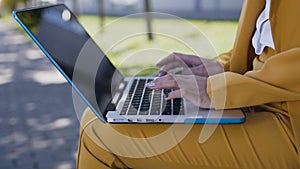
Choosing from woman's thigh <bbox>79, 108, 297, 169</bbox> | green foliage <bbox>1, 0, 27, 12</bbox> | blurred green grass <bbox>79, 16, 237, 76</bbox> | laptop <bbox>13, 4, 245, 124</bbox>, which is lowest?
green foliage <bbox>1, 0, 27, 12</bbox>

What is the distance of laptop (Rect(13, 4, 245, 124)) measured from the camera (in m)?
1.27

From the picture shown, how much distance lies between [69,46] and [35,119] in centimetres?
225

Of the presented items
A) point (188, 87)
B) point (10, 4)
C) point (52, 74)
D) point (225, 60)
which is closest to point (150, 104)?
point (188, 87)

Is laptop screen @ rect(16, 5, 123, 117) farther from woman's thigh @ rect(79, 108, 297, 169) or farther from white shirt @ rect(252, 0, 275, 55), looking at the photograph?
white shirt @ rect(252, 0, 275, 55)

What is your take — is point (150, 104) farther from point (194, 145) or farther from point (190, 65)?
point (190, 65)

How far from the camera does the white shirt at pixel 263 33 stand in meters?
1.38

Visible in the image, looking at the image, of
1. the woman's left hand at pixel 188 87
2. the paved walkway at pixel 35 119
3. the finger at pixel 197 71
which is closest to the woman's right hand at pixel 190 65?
the finger at pixel 197 71

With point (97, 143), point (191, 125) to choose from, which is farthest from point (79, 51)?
point (191, 125)

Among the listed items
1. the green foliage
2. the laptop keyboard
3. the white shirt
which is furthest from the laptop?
the green foliage

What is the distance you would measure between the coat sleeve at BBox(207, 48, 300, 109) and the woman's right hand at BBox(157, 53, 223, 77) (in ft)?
1.33

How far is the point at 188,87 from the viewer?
1.34 m

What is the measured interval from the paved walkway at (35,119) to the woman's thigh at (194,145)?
61.4 inches

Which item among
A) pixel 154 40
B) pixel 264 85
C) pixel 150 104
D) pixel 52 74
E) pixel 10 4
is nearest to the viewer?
pixel 264 85

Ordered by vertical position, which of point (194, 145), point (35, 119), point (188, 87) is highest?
point (188, 87)
